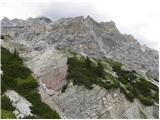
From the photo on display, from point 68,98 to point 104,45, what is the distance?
86.8 meters

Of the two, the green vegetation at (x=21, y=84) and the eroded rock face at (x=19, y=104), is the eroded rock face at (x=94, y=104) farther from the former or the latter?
the eroded rock face at (x=19, y=104)

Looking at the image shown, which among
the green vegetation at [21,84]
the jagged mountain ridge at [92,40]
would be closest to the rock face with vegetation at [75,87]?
the green vegetation at [21,84]

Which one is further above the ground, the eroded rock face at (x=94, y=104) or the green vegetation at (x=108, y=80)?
the green vegetation at (x=108, y=80)

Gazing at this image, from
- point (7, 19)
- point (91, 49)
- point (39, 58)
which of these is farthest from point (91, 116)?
point (7, 19)

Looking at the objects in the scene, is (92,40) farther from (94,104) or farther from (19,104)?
(19,104)

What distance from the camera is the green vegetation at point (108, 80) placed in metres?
50.3

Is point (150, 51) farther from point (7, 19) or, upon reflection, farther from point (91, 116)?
point (91, 116)

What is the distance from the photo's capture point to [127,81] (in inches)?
2336

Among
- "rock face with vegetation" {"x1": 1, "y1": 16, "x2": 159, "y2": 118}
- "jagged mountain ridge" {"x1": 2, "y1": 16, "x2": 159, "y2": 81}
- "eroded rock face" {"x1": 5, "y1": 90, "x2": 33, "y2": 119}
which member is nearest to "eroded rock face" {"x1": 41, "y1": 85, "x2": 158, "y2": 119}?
"rock face with vegetation" {"x1": 1, "y1": 16, "x2": 159, "y2": 118}

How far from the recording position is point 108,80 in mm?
52156

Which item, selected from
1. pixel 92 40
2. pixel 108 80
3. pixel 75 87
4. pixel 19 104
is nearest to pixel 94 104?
pixel 75 87

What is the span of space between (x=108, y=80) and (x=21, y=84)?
11.8 m

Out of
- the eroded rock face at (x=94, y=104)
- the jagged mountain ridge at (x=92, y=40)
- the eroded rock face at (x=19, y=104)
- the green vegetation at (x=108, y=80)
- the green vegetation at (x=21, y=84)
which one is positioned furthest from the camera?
the jagged mountain ridge at (x=92, y=40)

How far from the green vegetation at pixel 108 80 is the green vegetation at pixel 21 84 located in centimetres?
472
